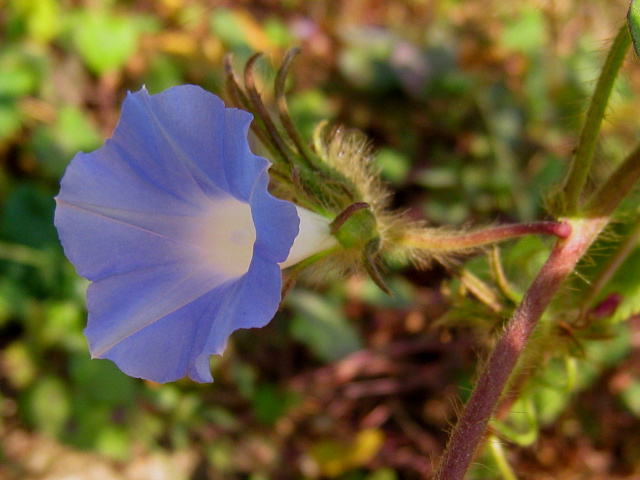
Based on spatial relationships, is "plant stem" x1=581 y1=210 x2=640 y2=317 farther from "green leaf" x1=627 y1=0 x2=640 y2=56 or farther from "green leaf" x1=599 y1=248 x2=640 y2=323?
"green leaf" x1=627 y1=0 x2=640 y2=56

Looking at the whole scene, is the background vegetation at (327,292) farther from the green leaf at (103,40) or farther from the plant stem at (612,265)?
the plant stem at (612,265)

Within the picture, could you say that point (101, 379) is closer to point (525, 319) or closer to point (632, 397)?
point (525, 319)

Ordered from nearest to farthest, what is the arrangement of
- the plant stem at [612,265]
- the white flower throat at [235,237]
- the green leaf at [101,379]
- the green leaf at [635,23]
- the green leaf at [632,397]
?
the green leaf at [635,23] < the white flower throat at [235,237] < the plant stem at [612,265] < the green leaf at [632,397] < the green leaf at [101,379]

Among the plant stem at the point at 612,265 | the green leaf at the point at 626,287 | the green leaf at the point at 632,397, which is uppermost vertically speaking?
the plant stem at the point at 612,265

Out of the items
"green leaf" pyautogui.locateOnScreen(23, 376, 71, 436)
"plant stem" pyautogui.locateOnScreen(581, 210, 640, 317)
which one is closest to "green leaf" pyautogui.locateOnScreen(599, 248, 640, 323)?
"plant stem" pyautogui.locateOnScreen(581, 210, 640, 317)

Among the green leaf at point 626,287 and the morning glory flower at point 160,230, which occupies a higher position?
the morning glory flower at point 160,230

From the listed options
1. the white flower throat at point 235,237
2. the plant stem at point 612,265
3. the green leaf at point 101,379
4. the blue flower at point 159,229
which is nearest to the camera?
the blue flower at point 159,229

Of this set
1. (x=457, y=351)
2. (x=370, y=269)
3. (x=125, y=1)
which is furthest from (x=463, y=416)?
(x=125, y=1)

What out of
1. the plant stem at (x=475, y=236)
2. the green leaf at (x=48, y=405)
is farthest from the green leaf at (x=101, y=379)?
the plant stem at (x=475, y=236)
